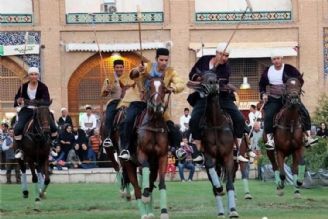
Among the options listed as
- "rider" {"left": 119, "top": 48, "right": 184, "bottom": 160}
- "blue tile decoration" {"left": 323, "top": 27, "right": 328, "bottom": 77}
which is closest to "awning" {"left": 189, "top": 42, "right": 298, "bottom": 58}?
"blue tile decoration" {"left": 323, "top": 27, "right": 328, "bottom": 77}

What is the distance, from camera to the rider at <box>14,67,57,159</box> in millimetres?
23594

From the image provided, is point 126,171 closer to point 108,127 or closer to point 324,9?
point 108,127

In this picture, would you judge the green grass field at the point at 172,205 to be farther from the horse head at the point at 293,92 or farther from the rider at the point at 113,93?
the horse head at the point at 293,92

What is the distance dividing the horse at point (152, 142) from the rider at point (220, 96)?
3.40ft

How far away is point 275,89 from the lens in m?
23.4

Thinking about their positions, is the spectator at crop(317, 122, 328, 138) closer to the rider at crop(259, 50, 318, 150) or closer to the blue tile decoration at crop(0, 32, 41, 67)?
the rider at crop(259, 50, 318, 150)

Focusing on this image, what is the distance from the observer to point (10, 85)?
156 feet

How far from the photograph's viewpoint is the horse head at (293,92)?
22.5 meters

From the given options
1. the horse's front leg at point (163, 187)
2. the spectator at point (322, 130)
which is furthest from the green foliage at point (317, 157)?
the horse's front leg at point (163, 187)

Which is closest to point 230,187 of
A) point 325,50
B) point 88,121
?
point 88,121

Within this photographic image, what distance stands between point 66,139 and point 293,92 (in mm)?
15968

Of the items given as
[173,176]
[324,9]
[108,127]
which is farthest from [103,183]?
[324,9]

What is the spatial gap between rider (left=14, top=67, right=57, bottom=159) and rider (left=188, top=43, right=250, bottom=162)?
5.32 m

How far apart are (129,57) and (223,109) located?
96.8 ft
